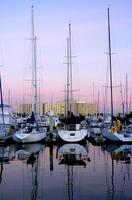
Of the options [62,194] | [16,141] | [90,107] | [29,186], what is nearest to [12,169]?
[29,186]

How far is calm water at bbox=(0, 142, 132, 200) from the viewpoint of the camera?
1688cm

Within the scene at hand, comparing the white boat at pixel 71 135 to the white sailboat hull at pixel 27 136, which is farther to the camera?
the white boat at pixel 71 135

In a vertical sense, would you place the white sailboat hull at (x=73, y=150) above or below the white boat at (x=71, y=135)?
below

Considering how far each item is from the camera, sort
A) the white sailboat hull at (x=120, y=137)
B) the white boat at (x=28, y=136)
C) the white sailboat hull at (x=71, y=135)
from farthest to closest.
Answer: the white sailboat hull at (x=71, y=135), the white boat at (x=28, y=136), the white sailboat hull at (x=120, y=137)

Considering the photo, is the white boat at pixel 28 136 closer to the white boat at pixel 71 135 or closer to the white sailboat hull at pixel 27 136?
the white sailboat hull at pixel 27 136

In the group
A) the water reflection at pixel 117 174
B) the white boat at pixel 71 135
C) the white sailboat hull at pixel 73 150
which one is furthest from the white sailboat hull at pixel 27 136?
the water reflection at pixel 117 174

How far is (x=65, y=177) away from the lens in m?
21.8

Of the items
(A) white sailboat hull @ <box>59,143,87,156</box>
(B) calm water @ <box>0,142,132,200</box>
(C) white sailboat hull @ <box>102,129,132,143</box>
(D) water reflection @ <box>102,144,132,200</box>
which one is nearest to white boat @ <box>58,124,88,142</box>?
(C) white sailboat hull @ <box>102,129,132,143</box>

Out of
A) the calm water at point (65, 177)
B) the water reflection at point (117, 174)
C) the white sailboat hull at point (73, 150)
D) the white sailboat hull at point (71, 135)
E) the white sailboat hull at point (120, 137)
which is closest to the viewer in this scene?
the calm water at point (65, 177)

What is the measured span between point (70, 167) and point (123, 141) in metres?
19.5

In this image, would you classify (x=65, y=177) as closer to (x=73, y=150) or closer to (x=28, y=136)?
(x=73, y=150)

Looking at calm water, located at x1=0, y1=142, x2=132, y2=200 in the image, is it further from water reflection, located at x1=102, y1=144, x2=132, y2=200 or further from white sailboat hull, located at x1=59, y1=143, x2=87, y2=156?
white sailboat hull, located at x1=59, y1=143, x2=87, y2=156

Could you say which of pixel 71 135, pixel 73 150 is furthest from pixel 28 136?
pixel 73 150

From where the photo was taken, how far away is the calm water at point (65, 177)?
16875 mm
